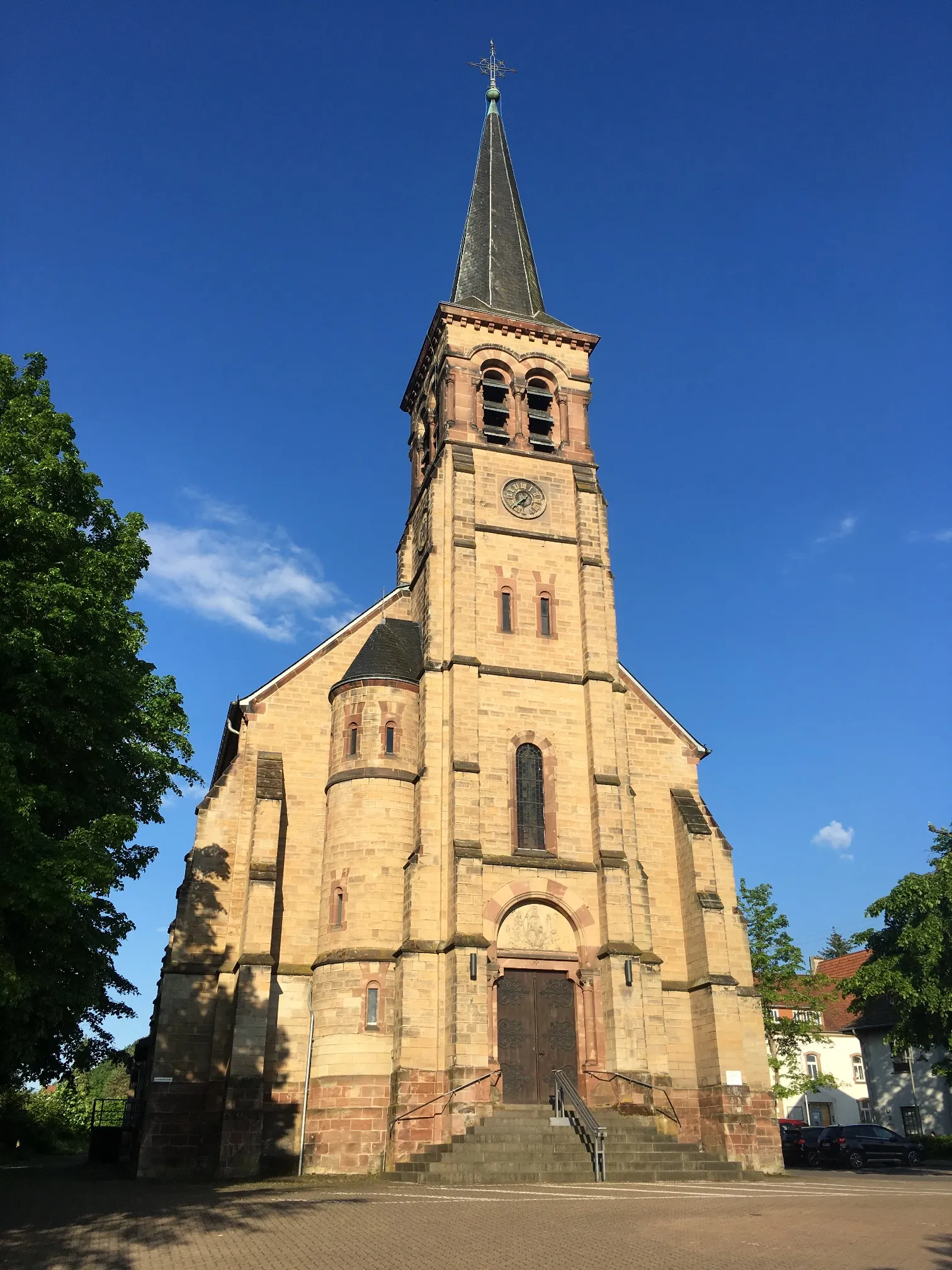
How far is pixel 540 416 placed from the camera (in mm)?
32438

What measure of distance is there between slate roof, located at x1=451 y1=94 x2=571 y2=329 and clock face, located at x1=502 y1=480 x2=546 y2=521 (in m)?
6.42

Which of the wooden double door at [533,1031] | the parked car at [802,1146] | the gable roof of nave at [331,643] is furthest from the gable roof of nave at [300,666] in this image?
the parked car at [802,1146]

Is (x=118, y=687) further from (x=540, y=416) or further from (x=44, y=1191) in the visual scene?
(x=540, y=416)

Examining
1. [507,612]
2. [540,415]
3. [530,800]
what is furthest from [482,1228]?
[540,415]

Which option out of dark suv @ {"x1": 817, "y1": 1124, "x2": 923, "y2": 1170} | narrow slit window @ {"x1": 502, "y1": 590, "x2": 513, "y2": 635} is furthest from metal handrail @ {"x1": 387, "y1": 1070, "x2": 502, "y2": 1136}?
dark suv @ {"x1": 817, "y1": 1124, "x2": 923, "y2": 1170}

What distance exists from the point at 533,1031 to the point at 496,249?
2694 cm

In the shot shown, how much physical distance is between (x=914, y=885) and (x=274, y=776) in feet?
53.3

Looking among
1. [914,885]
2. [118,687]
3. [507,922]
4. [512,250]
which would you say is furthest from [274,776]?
[512,250]

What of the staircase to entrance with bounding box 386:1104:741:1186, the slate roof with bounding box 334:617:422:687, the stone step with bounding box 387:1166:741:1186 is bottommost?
the stone step with bounding box 387:1166:741:1186

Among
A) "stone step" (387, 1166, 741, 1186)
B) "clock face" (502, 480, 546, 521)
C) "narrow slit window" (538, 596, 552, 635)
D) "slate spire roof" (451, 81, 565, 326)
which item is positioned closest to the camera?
"stone step" (387, 1166, 741, 1186)

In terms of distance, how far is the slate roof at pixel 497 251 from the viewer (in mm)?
35406

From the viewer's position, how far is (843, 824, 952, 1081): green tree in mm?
23219

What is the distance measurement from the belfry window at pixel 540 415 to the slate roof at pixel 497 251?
249cm

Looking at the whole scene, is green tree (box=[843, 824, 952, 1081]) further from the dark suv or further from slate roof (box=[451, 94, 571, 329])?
slate roof (box=[451, 94, 571, 329])
